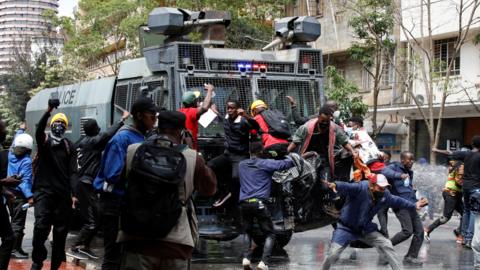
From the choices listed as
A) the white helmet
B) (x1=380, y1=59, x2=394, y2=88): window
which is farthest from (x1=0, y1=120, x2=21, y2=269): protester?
(x1=380, y1=59, x2=394, y2=88): window

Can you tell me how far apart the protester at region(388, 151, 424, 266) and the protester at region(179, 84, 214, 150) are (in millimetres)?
3005

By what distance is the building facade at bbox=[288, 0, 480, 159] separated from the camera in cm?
2338

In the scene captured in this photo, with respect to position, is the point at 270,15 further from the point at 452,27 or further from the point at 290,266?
the point at 290,266

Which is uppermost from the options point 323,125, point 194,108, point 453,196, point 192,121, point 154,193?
point 194,108

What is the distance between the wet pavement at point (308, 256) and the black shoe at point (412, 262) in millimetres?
129

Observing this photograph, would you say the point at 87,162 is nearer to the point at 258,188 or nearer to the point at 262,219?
the point at 258,188

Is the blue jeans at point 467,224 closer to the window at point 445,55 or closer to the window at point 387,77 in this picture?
the window at point 445,55

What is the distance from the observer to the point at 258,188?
953 cm

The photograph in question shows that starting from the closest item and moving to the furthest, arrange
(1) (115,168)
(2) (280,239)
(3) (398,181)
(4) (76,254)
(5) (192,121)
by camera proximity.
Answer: (1) (115,168)
(5) (192,121)
(4) (76,254)
(2) (280,239)
(3) (398,181)

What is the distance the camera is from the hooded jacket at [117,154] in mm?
6785

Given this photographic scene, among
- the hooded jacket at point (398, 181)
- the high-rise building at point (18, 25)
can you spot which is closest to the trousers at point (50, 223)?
the hooded jacket at point (398, 181)

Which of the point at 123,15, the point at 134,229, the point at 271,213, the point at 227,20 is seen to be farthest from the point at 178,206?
the point at 123,15

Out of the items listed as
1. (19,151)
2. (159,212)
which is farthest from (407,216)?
(159,212)

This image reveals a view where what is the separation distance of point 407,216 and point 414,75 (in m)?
12.8
